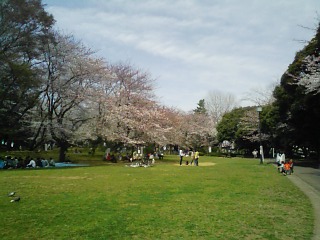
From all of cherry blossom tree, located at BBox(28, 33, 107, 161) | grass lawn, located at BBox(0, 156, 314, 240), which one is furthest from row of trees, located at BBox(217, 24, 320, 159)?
cherry blossom tree, located at BBox(28, 33, 107, 161)

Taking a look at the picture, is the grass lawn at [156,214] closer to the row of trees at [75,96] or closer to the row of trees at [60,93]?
the row of trees at [75,96]

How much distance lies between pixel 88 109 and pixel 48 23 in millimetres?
9471

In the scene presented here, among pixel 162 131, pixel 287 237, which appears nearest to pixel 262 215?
pixel 287 237

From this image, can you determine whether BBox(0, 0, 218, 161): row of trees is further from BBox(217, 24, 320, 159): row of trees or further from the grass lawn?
the grass lawn

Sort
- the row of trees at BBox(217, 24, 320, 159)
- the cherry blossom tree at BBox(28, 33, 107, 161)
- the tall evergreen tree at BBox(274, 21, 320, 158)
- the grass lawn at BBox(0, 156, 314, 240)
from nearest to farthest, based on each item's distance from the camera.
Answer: the grass lawn at BBox(0, 156, 314, 240), the row of trees at BBox(217, 24, 320, 159), the tall evergreen tree at BBox(274, 21, 320, 158), the cherry blossom tree at BBox(28, 33, 107, 161)

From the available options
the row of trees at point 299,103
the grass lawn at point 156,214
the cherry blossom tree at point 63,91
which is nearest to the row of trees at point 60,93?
the cherry blossom tree at point 63,91

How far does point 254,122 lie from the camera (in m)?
49.5

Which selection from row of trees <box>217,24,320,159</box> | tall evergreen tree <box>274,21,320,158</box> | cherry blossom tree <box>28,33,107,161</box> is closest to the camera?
row of trees <box>217,24,320,159</box>

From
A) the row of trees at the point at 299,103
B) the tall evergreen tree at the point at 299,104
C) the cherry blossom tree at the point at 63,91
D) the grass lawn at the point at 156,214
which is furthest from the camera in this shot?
the cherry blossom tree at the point at 63,91

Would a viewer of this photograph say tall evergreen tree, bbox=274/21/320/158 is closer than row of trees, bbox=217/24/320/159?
No

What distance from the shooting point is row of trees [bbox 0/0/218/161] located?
82.2ft

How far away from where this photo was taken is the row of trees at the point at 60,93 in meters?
25.0

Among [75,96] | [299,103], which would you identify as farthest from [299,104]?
[75,96]

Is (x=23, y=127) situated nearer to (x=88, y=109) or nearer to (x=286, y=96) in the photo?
(x=88, y=109)
